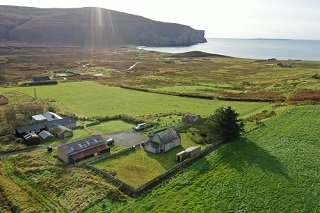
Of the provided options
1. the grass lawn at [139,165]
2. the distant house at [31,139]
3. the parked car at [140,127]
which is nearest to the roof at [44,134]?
the distant house at [31,139]

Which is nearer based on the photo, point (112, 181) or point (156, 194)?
point (156, 194)

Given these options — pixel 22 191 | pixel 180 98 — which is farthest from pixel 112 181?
pixel 180 98

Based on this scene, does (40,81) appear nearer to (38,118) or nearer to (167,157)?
(38,118)

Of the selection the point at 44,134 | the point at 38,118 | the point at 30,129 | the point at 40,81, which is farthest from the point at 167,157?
the point at 40,81

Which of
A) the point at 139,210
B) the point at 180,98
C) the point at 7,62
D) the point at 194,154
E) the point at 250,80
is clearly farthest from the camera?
the point at 7,62

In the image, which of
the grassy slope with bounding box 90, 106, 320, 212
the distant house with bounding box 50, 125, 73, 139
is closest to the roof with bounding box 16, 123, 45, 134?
the distant house with bounding box 50, 125, 73, 139

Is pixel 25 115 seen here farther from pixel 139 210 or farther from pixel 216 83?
pixel 216 83

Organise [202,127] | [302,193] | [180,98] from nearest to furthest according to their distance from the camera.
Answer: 1. [302,193]
2. [202,127]
3. [180,98]
